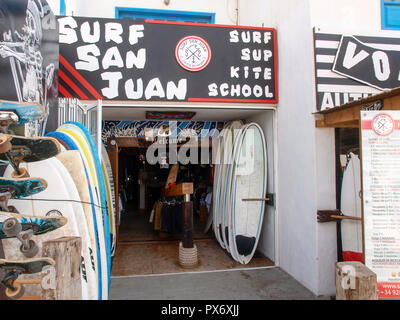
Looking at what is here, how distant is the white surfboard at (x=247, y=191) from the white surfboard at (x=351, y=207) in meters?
1.28

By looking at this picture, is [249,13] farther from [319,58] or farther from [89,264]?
[89,264]

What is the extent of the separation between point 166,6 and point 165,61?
3.11m

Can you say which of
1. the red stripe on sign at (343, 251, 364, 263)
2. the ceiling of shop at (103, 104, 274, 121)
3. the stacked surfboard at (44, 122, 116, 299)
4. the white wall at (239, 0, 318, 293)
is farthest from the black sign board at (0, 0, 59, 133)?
the red stripe on sign at (343, 251, 364, 263)

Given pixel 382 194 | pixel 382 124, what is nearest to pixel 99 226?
pixel 382 194

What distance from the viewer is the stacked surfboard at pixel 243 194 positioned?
4422 millimetres

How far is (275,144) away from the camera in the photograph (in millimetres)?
4250

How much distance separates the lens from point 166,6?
6328 millimetres

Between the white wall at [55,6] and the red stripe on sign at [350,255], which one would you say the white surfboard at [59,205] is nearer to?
the red stripe on sign at [350,255]

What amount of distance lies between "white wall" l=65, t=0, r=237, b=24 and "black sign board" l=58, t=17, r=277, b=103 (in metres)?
2.48

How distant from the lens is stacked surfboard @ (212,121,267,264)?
442cm

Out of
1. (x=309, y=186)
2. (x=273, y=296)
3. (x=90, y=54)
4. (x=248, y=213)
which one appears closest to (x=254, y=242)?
(x=248, y=213)

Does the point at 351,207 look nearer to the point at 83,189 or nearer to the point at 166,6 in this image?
the point at 83,189

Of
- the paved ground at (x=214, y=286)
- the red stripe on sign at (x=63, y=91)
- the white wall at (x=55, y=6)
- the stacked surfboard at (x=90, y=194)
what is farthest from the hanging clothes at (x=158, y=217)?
the white wall at (x=55, y=6)

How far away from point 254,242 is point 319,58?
8.65 feet
